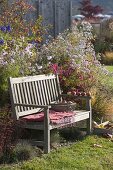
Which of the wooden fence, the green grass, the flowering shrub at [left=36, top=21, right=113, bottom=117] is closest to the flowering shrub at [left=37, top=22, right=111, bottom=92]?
the flowering shrub at [left=36, top=21, right=113, bottom=117]

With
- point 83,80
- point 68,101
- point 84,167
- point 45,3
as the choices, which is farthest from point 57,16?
point 84,167

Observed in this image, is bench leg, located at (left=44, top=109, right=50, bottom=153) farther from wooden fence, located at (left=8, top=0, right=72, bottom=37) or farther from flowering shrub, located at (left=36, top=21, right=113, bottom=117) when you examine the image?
wooden fence, located at (left=8, top=0, right=72, bottom=37)

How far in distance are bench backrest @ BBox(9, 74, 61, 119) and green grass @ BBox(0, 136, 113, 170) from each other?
0.88 meters

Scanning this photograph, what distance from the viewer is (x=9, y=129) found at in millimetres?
7051

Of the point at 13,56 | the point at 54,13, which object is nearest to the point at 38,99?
the point at 13,56

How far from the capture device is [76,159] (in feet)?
23.2

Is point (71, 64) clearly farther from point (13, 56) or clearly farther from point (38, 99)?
point (38, 99)

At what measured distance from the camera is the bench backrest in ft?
25.2

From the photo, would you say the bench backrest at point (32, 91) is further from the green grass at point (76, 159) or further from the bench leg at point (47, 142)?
the green grass at point (76, 159)

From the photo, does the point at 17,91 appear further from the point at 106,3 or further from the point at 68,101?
the point at 106,3

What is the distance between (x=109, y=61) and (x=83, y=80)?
40.0 ft

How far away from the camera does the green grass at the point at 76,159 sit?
21.9ft

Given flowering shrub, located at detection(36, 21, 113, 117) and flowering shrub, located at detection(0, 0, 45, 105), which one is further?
flowering shrub, located at detection(36, 21, 113, 117)

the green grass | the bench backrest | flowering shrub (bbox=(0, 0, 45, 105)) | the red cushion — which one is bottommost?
the green grass
